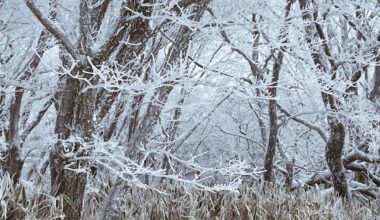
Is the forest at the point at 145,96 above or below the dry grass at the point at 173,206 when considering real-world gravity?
above

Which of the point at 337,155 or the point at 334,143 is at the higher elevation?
the point at 334,143

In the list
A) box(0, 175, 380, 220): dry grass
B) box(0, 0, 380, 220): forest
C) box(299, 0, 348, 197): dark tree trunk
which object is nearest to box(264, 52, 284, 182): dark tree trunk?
box(0, 0, 380, 220): forest

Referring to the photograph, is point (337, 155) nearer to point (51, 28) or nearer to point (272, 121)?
point (272, 121)

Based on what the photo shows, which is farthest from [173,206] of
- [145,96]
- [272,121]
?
[272,121]

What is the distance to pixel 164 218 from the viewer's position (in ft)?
17.8

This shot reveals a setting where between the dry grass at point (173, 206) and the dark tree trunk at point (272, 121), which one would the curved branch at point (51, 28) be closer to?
the dry grass at point (173, 206)

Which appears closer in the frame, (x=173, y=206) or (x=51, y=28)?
(x=51, y=28)

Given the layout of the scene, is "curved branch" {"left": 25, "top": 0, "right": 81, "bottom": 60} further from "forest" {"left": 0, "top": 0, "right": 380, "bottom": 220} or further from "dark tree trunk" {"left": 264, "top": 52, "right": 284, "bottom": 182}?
"dark tree trunk" {"left": 264, "top": 52, "right": 284, "bottom": 182}

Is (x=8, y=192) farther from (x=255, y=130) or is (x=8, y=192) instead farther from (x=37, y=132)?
(x=255, y=130)

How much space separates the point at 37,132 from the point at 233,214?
7171 mm

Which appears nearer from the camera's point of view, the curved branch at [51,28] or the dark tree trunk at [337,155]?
the curved branch at [51,28]

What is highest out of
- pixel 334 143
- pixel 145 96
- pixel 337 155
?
pixel 145 96

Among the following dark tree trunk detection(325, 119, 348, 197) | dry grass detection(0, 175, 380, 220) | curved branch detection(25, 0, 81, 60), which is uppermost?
curved branch detection(25, 0, 81, 60)

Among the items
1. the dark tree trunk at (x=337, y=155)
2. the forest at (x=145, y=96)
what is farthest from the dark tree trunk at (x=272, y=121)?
the dark tree trunk at (x=337, y=155)
